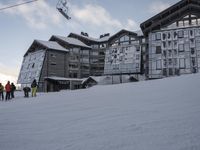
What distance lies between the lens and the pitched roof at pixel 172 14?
36.6 metres

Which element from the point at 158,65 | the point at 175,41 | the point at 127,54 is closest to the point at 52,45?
the point at 127,54

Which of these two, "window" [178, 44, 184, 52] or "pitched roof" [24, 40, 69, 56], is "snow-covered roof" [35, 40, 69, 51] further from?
"window" [178, 44, 184, 52]

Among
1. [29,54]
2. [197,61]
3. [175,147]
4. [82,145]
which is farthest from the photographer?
[29,54]

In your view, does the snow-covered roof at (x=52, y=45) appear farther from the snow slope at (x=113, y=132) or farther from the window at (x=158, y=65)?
the snow slope at (x=113, y=132)

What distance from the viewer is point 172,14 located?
37.4 m

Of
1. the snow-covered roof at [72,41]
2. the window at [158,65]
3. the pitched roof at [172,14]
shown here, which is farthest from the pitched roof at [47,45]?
the window at [158,65]

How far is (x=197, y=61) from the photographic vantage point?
36594 mm

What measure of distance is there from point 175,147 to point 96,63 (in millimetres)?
58192

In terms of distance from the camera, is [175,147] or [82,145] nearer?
[175,147]

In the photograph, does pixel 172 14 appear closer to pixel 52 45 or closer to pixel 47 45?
pixel 47 45

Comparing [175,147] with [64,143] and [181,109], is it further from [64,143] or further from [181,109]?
[181,109]

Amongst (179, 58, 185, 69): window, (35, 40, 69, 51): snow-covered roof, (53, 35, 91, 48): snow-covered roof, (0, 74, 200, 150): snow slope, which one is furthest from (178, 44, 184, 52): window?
(0, 74, 200, 150): snow slope

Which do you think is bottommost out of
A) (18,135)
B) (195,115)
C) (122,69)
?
(18,135)

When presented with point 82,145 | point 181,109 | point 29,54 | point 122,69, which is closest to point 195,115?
point 181,109
